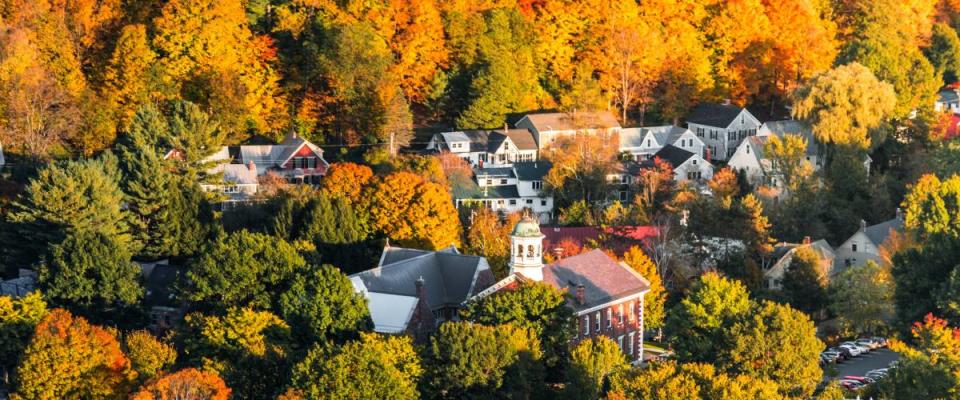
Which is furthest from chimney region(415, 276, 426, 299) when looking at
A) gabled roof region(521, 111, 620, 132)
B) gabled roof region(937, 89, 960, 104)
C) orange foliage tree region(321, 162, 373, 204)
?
gabled roof region(937, 89, 960, 104)

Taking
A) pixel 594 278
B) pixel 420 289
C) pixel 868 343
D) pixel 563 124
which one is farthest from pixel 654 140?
pixel 420 289

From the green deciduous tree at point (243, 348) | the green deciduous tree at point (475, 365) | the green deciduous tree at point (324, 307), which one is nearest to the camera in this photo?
the green deciduous tree at point (475, 365)

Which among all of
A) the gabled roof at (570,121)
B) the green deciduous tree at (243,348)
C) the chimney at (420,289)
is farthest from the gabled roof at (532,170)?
the green deciduous tree at (243,348)

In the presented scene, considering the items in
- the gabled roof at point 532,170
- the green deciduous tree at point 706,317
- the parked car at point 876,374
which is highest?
the gabled roof at point 532,170

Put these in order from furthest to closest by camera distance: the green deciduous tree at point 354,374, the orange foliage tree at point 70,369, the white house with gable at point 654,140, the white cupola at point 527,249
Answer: the white house with gable at point 654,140 < the white cupola at point 527,249 < the orange foliage tree at point 70,369 < the green deciduous tree at point 354,374

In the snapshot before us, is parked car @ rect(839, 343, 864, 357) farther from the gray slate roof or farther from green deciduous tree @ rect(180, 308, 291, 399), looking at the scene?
green deciduous tree @ rect(180, 308, 291, 399)

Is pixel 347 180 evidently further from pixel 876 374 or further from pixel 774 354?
pixel 774 354

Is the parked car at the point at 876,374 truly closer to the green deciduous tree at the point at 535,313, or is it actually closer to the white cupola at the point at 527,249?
the green deciduous tree at the point at 535,313
